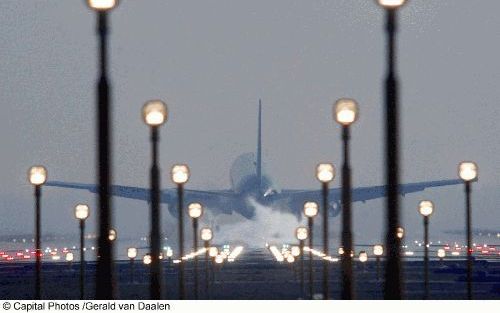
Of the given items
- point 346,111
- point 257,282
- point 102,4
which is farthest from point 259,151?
point 102,4

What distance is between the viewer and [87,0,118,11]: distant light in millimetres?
20031

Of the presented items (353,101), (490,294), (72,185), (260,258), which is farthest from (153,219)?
(72,185)

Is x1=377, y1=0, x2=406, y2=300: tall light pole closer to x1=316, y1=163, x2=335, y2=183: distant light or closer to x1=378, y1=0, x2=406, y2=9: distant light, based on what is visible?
x1=378, y1=0, x2=406, y2=9: distant light

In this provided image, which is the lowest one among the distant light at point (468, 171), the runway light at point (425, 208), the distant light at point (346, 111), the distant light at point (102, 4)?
the runway light at point (425, 208)

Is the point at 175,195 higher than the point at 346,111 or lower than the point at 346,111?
higher

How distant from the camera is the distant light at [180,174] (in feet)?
114

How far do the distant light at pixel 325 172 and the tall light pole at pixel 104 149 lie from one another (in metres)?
14.8

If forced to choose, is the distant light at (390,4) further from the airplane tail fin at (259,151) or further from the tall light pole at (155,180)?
the airplane tail fin at (259,151)

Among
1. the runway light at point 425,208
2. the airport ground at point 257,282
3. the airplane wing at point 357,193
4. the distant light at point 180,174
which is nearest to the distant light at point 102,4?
the distant light at point 180,174

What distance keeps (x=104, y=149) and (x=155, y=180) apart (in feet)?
20.2

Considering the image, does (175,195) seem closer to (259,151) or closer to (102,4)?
(259,151)

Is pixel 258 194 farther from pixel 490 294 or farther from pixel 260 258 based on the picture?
pixel 490 294

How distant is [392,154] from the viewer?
1936 centimetres
